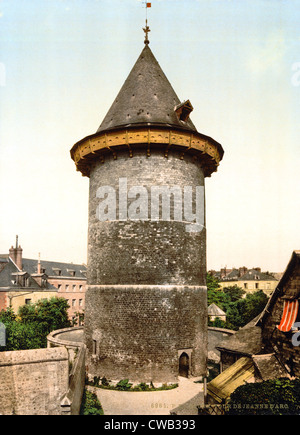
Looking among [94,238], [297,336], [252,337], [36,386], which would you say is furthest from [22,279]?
[297,336]

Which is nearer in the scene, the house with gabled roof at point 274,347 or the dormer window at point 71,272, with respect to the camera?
the house with gabled roof at point 274,347

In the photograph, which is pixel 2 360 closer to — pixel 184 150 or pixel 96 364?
pixel 96 364

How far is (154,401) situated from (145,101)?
14330 mm

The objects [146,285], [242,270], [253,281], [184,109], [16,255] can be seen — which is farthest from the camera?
[242,270]

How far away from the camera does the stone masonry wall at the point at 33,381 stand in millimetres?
12906

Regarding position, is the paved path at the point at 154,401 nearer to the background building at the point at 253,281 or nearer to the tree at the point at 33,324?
the tree at the point at 33,324

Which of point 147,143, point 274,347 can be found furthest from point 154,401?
point 147,143

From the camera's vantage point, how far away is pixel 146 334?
15.5 m

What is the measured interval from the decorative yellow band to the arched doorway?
384 inches

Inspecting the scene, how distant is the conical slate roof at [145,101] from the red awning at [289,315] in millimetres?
10115

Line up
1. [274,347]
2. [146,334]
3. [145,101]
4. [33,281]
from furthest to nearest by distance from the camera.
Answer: [33,281] → [145,101] → [146,334] → [274,347]

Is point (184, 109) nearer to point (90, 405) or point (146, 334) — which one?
point (146, 334)

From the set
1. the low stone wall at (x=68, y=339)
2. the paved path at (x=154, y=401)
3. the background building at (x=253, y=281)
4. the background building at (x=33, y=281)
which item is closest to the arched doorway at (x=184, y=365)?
the paved path at (x=154, y=401)

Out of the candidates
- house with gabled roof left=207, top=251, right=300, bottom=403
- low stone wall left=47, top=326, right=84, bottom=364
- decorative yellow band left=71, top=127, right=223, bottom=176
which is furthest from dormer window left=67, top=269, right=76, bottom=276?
house with gabled roof left=207, top=251, right=300, bottom=403
